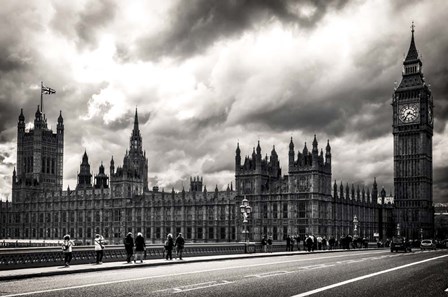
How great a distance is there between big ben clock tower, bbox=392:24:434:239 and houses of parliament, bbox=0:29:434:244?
0.23 meters

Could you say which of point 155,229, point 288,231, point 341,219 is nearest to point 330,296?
point 288,231

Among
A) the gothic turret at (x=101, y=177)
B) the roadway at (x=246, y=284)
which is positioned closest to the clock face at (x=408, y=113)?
the gothic turret at (x=101, y=177)

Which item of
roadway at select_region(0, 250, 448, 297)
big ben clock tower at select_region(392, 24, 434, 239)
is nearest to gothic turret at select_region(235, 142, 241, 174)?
big ben clock tower at select_region(392, 24, 434, 239)

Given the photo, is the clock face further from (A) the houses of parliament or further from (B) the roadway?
(B) the roadway

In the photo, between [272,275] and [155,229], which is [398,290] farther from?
[155,229]

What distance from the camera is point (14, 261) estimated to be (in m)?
31.0

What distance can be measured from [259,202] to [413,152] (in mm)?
55100

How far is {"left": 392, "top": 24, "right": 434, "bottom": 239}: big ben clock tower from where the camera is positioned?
446 feet

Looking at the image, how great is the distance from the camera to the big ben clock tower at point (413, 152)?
136 metres

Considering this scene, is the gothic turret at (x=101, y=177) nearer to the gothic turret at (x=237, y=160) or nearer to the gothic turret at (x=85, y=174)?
the gothic turret at (x=85, y=174)

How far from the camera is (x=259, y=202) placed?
328 ft

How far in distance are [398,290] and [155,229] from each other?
10189cm

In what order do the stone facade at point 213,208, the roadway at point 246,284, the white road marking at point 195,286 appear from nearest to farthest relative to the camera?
the roadway at point 246,284 < the white road marking at point 195,286 < the stone facade at point 213,208

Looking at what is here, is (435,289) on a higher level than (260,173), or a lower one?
lower
